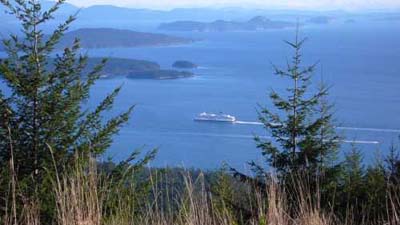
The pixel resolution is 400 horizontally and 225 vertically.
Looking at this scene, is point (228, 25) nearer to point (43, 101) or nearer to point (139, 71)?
point (139, 71)

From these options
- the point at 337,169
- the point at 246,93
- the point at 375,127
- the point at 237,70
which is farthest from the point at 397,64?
the point at 337,169

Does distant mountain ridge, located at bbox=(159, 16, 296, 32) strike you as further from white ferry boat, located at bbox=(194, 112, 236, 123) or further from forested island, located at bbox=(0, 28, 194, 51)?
white ferry boat, located at bbox=(194, 112, 236, 123)

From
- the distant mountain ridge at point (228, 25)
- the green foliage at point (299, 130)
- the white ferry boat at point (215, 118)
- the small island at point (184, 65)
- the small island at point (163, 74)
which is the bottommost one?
the white ferry boat at point (215, 118)

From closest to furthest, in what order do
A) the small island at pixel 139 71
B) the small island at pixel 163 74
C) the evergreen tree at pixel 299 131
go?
the evergreen tree at pixel 299 131
the small island at pixel 139 71
the small island at pixel 163 74

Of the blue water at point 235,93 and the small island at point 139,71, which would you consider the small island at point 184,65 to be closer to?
the blue water at point 235,93

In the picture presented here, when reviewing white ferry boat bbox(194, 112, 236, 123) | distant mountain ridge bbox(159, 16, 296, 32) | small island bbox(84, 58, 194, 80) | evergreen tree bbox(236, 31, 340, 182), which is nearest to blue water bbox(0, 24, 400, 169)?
white ferry boat bbox(194, 112, 236, 123)

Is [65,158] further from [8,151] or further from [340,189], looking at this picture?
[340,189]

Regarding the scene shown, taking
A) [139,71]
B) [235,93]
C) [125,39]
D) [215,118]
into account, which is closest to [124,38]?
[125,39]

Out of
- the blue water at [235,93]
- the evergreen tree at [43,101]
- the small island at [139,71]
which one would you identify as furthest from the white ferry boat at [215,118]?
the evergreen tree at [43,101]
